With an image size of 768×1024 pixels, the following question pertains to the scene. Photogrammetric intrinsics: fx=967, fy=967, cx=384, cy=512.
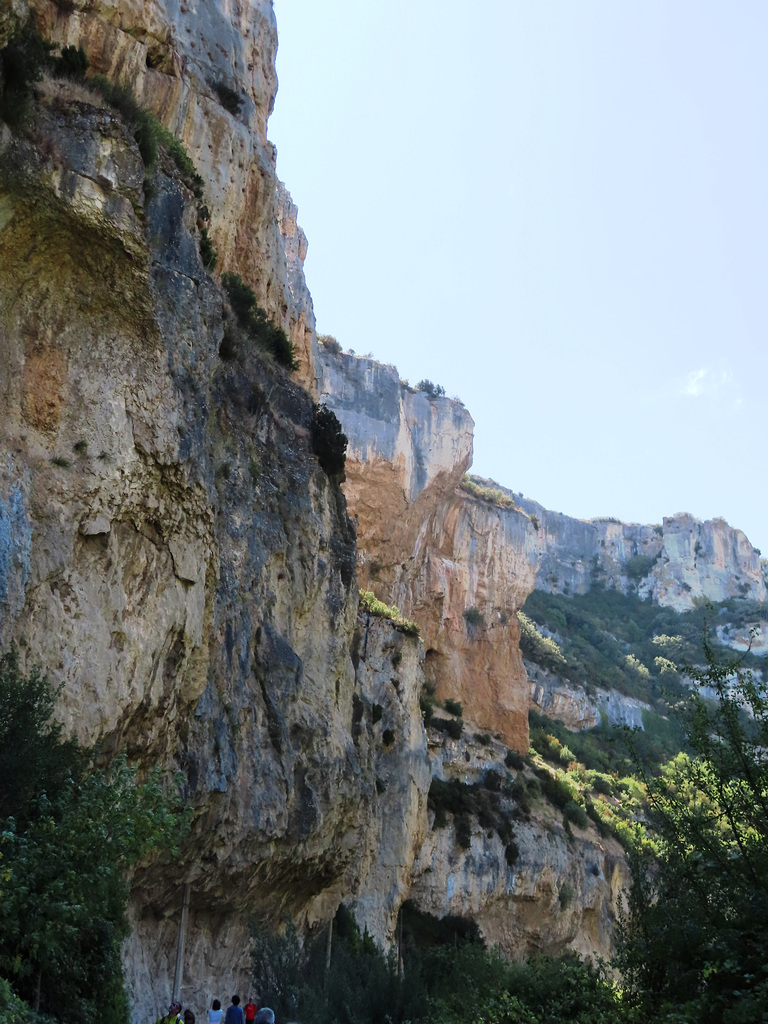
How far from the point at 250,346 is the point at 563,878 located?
3093 cm

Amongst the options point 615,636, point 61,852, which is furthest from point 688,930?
point 615,636

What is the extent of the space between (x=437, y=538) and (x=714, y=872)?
43.4 metres

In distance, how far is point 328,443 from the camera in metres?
22.7

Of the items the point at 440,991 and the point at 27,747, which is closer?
the point at 27,747

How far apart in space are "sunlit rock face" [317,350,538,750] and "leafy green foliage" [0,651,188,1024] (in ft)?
106

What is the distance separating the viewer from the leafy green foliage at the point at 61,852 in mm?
8812

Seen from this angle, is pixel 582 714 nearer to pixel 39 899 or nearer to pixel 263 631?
pixel 263 631

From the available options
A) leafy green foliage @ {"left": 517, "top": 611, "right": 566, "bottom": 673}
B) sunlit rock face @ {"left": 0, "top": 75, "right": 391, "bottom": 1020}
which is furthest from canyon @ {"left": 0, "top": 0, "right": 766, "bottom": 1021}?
leafy green foliage @ {"left": 517, "top": 611, "right": 566, "bottom": 673}

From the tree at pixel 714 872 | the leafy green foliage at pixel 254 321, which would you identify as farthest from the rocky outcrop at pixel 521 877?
the tree at pixel 714 872

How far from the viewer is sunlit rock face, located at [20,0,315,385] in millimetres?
17859

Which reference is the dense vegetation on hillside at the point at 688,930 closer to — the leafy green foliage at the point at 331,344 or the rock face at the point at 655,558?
the leafy green foliage at the point at 331,344

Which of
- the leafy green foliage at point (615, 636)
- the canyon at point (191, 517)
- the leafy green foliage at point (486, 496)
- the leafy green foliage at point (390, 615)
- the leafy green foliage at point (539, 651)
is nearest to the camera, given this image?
the canyon at point (191, 517)

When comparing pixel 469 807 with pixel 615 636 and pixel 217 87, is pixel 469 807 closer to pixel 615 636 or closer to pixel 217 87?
pixel 217 87

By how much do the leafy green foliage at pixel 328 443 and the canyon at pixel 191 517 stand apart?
365 mm
